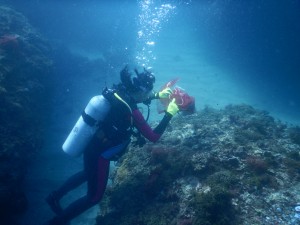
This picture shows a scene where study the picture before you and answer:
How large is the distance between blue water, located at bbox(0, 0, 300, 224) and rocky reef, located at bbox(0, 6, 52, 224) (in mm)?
2101

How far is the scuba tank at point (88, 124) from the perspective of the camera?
18.3 feet

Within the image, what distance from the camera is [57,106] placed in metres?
14.5

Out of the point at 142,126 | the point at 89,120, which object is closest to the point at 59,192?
the point at 89,120

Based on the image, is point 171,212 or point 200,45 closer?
point 171,212

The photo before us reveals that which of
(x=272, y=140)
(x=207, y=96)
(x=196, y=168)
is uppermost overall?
(x=207, y=96)

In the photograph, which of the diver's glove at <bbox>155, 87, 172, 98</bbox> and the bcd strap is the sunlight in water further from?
the bcd strap

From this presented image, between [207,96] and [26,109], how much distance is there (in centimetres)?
1419

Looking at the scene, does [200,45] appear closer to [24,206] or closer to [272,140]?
[272,140]

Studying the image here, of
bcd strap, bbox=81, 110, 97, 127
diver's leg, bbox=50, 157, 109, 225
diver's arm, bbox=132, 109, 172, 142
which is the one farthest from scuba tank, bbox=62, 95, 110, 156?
diver's arm, bbox=132, 109, 172, 142

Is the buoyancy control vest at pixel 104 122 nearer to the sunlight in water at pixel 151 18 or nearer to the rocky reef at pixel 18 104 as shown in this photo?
the rocky reef at pixel 18 104

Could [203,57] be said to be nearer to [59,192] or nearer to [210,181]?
[210,181]

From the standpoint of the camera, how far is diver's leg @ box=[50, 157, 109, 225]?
5617mm

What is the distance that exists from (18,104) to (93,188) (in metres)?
5.06

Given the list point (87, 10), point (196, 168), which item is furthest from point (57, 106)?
point (87, 10)
